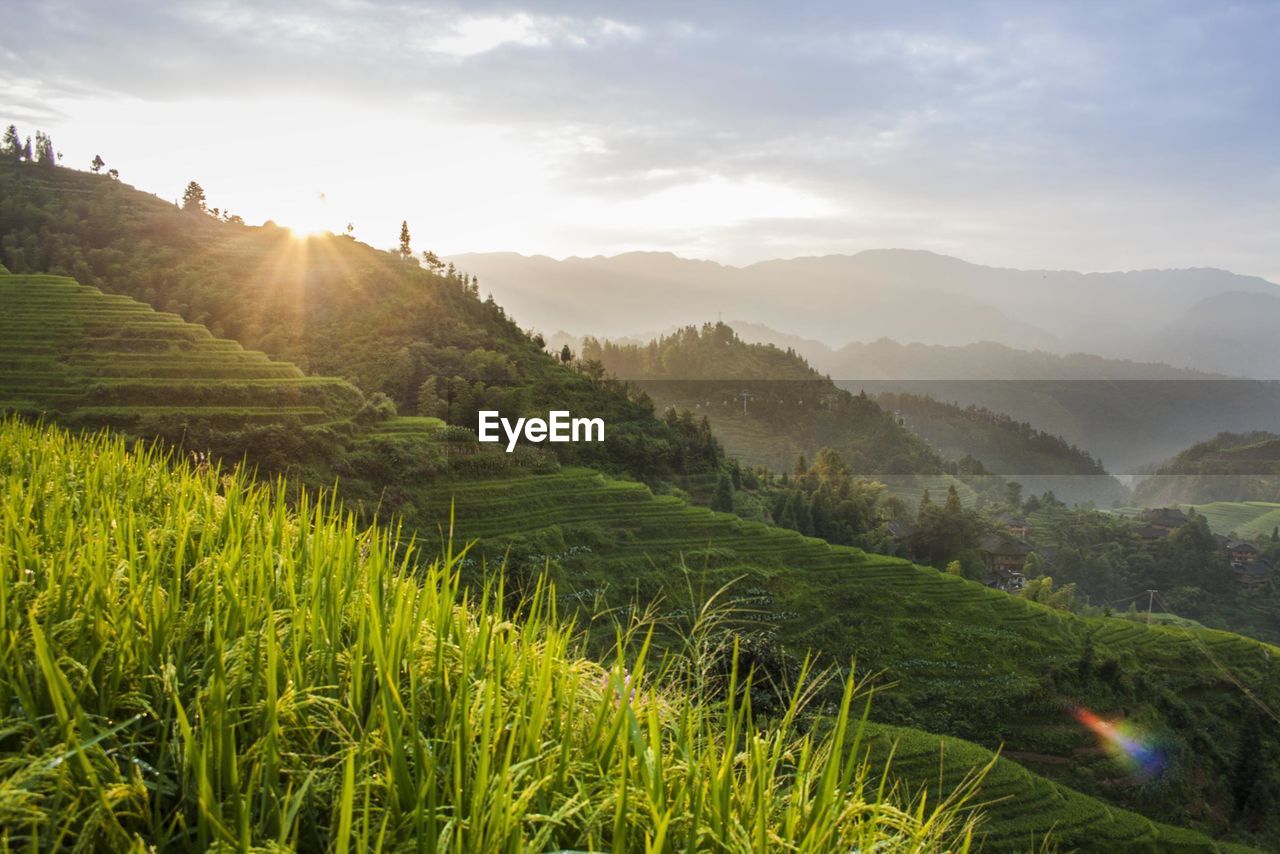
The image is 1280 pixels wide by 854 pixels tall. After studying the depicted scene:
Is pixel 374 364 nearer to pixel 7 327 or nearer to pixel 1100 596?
pixel 7 327

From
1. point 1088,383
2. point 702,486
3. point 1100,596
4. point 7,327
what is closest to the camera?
point 7,327

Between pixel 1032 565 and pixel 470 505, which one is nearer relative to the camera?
pixel 470 505

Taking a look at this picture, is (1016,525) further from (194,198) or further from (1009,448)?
(194,198)

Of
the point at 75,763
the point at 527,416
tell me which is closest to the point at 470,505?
the point at 527,416

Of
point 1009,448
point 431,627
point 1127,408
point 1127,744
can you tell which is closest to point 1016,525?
point 1009,448

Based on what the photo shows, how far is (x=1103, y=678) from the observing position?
2197 centimetres

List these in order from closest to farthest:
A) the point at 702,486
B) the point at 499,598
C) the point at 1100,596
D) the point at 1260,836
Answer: the point at 499,598 → the point at 1260,836 → the point at 702,486 → the point at 1100,596

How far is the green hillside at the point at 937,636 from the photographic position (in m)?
20.0

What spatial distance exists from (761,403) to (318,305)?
→ 43.1 m

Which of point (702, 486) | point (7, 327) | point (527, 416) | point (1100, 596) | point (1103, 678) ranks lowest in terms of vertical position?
point (1100, 596)

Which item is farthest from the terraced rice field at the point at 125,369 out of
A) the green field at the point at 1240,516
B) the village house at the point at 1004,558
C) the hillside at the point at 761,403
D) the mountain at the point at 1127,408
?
the mountain at the point at 1127,408

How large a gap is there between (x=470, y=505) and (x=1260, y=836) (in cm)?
2070

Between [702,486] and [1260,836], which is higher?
[702,486]

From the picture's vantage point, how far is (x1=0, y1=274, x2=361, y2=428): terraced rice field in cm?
1939
